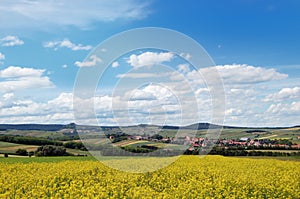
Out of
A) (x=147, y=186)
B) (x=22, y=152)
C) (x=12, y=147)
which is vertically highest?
(x=12, y=147)

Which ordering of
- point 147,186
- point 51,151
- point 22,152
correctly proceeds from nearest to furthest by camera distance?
point 147,186
point 22,152
point 51,151

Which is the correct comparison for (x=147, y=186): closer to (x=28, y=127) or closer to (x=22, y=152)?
(x=22, y=152)

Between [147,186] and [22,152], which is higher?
[22,152]

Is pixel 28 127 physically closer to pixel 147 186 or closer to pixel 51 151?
pixel 51 151

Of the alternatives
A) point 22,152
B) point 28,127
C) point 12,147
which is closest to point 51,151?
point 22,152

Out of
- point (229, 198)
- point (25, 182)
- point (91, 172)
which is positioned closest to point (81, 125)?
point (91, 172)

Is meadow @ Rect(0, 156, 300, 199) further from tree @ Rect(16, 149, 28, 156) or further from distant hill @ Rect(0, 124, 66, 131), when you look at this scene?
distant hill @ Rect(0, 124, 66, 131)

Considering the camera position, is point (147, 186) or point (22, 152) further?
point (22, 152)

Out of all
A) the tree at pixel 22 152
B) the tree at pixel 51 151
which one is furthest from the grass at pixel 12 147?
the tree at pixel 51 151

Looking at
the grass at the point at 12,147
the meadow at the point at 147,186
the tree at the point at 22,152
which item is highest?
the grass at the point at 12,147

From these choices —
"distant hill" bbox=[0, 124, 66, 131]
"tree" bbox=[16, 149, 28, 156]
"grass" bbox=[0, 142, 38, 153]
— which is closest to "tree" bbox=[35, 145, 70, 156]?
"tree" bbox=[16, 149, 28, 156]

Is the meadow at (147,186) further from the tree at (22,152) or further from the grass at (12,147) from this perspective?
the grass at (12,147)

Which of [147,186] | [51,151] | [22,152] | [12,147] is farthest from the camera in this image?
[12,147]

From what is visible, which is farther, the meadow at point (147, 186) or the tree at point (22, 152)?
the tree at point (22, 152)
